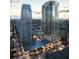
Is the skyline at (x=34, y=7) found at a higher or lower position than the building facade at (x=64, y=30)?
higher

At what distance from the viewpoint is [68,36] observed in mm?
1583

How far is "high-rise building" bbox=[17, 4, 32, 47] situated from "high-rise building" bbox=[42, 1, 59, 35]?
0.47 ft

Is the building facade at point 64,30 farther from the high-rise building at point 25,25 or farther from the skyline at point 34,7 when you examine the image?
the high-rise building at point 25,25

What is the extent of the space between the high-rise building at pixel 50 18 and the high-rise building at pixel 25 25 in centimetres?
14

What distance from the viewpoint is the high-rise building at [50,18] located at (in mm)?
1566

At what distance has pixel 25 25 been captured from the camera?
5.07ft

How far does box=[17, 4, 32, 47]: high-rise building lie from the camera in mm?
1539

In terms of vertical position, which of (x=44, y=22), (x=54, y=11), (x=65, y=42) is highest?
(x=54, y=11)

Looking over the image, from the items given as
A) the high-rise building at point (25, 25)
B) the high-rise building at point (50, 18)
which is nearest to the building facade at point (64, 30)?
the high-rise building at point (50, 18)

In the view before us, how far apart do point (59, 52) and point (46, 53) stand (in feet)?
0.41
